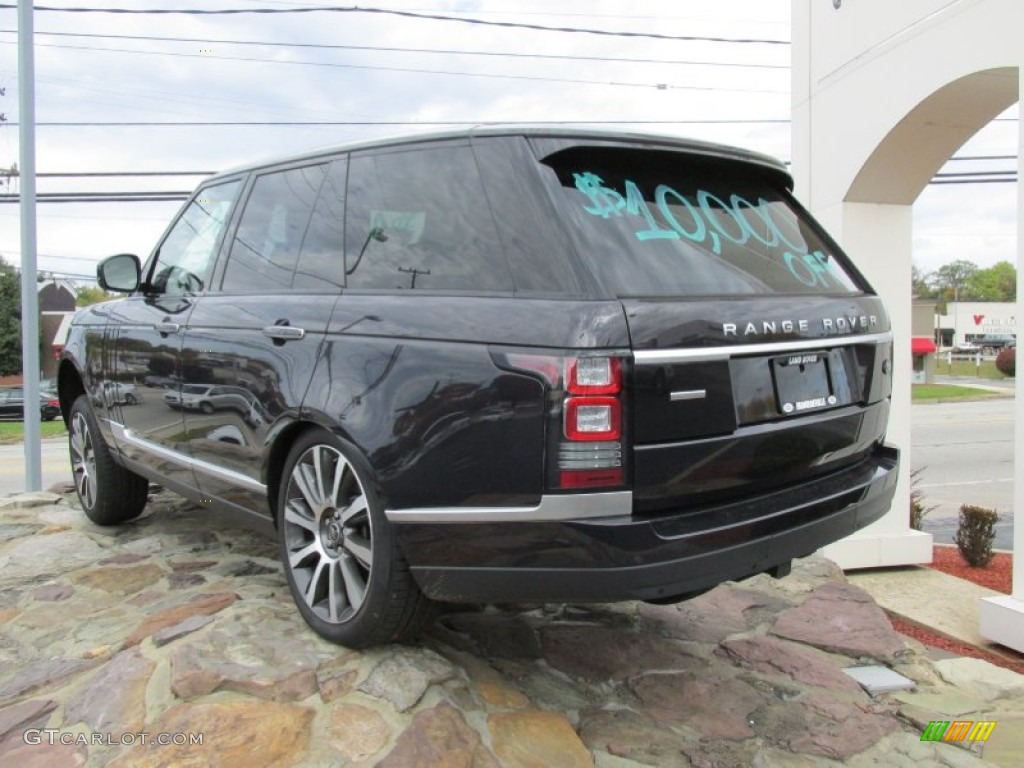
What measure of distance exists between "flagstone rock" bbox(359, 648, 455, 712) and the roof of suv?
1721 mm

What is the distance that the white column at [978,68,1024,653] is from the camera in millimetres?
5027

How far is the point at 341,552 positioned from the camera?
9.48ft

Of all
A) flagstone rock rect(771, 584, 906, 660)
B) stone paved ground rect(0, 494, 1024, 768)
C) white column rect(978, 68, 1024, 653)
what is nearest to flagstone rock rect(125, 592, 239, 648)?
stone paved ground rect(0, 494, 1024, 768)

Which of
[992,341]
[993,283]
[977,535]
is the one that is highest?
[993,283]

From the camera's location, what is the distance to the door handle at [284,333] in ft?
9.86

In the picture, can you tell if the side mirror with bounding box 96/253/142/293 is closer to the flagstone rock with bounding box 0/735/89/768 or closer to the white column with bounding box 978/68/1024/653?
the flagstone rock with bounding box 0/735/89/768

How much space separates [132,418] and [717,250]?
296 centimetres

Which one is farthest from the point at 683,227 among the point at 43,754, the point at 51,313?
the point at 51,313

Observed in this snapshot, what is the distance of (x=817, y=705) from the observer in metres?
3.17

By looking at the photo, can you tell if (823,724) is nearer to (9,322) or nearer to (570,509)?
(570,509)

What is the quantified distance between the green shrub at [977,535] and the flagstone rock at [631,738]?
6025 millimetres

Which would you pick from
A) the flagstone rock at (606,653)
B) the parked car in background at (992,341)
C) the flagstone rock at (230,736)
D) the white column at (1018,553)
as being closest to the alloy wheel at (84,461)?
the flagstone rock at (230,736)

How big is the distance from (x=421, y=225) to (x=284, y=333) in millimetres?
675

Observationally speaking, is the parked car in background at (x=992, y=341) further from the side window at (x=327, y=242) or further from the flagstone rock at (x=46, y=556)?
the side window at (x=327, y=242)
